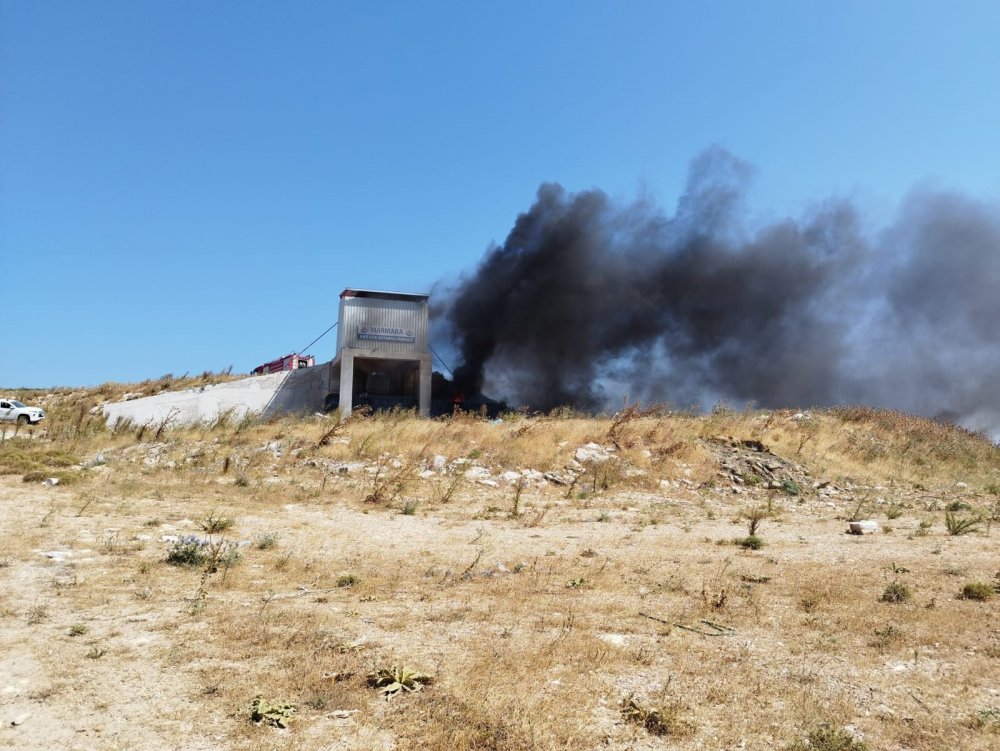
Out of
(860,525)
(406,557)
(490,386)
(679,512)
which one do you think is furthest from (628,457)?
(490,386)

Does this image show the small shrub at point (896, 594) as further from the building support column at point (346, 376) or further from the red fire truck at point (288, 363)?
the red fire truck at point (288, 363)

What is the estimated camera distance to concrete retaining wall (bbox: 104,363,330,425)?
25.6m

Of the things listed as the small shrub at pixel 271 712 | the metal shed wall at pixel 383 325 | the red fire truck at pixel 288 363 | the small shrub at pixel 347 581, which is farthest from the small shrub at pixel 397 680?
the red fire truck at pixel 288 363

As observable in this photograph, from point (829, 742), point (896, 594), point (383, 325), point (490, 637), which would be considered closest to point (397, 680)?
point (490, 637)

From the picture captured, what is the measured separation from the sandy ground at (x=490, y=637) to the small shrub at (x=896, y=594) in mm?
158

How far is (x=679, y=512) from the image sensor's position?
1212 cm

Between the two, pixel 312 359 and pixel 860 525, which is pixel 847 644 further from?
pixel 312 359

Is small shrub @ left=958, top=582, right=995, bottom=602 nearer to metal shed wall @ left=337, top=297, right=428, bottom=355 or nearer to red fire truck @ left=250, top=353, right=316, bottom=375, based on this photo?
metal shed wall @ left=337, top=297, right=428, bottom=355

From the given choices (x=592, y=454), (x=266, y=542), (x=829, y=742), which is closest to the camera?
(x=829, y=742)

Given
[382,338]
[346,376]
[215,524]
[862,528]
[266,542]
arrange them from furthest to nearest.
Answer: [382,338] < [346,376] < [862,528] < [215,524] < [266,542]

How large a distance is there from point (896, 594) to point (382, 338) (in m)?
21.9

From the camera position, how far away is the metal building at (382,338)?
25.7 metres

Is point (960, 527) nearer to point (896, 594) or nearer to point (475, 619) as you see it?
point (896, 594)

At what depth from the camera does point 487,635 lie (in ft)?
16.4
